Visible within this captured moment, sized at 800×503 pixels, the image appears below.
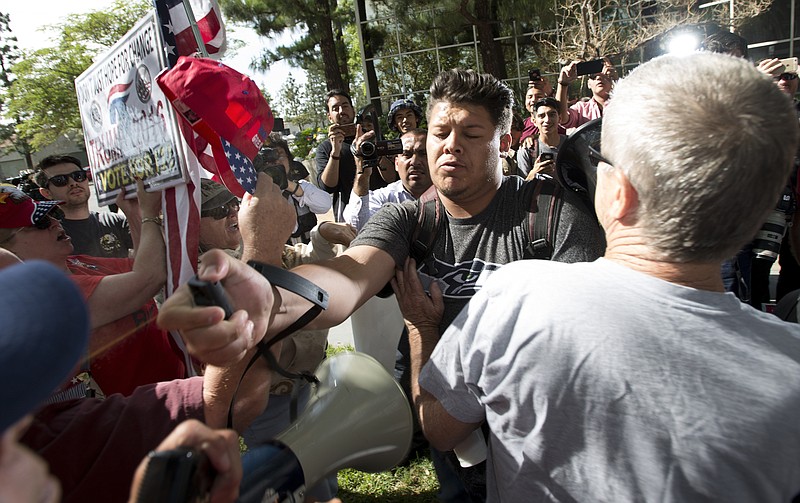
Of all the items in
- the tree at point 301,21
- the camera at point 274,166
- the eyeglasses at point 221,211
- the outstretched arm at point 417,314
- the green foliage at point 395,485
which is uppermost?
the tree at point 301,21

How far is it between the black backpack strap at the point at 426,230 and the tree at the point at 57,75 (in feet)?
94.1

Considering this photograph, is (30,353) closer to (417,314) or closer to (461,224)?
(417,314)

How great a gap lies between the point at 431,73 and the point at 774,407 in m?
15.1

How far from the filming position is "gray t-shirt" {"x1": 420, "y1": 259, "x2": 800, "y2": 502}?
94cm

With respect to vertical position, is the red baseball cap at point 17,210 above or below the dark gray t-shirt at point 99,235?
above

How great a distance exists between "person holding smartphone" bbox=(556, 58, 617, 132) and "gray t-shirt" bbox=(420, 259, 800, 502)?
4277 millimetres

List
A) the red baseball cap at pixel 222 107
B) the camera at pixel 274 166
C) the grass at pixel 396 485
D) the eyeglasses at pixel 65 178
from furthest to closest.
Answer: the eyeglasses at pixel 65 178
the camera at pixel 274 166
the grass at pixel 396 485
the red baseball cap at pixel 222 107

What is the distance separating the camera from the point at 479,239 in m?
1.88

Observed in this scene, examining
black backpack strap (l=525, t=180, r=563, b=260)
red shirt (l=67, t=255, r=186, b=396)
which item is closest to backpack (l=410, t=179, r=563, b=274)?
black backpack strap (l=525, t=180, r=563, b=260)

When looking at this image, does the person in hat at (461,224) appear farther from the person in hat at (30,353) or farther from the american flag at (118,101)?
the american flag at (118,101)

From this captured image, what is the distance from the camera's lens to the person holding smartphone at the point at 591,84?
4.87m

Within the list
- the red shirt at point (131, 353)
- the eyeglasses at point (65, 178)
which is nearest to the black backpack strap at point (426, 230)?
the red shirt at point (131, 353)

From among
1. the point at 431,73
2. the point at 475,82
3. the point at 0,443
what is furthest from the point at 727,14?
the point at 0,443

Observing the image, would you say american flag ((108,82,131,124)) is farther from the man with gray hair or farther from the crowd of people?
the man with gray hair
